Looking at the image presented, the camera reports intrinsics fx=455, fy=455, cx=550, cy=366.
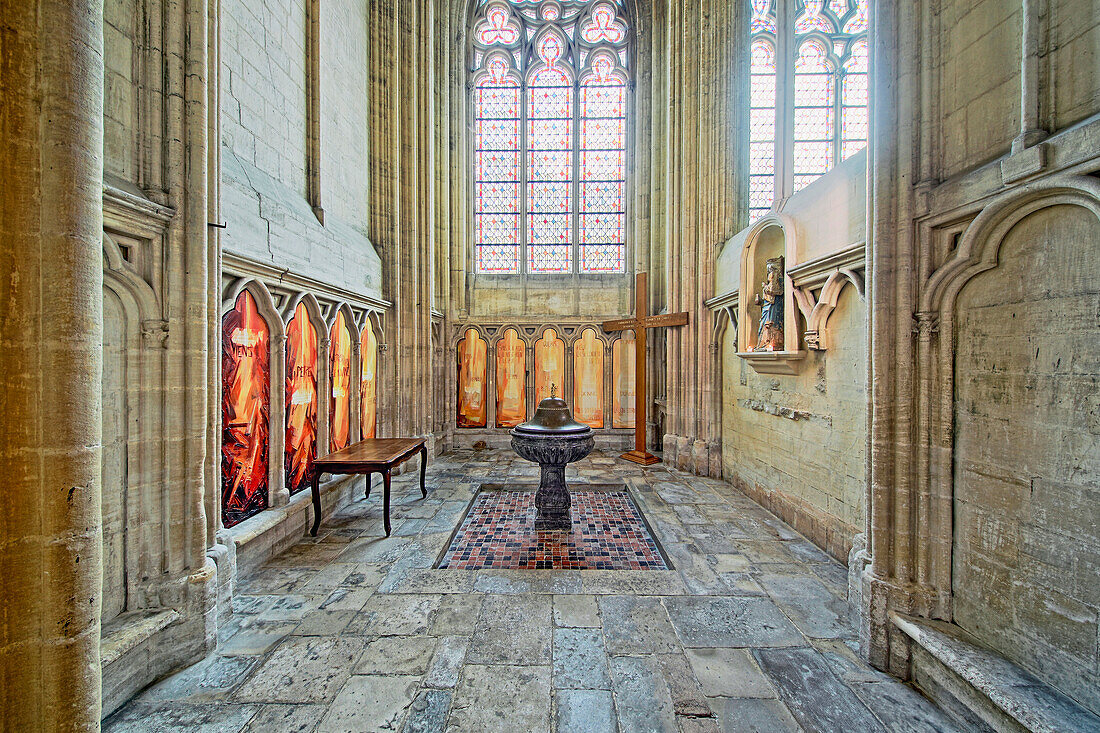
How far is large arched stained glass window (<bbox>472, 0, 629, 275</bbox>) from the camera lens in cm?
1067

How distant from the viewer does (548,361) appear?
34.0ft

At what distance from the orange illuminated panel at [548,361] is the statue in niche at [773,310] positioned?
5358 millimetres

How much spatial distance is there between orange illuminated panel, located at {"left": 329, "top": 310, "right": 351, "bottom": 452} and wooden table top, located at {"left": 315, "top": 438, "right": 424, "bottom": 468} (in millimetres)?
401

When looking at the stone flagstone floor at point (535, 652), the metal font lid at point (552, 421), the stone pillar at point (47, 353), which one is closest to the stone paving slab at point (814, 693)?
the stone flagstone floor at point (535, 652)

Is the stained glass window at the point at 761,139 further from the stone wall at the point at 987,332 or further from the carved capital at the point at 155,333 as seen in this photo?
the carved capital at the point at 155,333

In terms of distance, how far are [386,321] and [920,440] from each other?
699 cm

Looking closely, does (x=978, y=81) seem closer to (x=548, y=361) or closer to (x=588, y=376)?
(x=588, y=376)

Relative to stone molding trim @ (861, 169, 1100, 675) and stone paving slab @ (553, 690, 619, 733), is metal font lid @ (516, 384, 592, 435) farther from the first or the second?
stone molding trim @ (861, 169, 1100, 675)

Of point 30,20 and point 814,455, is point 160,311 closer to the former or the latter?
point 30,20

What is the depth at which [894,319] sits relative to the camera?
283cm

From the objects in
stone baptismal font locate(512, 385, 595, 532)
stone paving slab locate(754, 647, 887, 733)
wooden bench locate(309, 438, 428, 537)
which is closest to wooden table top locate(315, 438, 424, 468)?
wooden bench locate(309, 438, 428, 537)

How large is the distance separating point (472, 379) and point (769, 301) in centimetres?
662

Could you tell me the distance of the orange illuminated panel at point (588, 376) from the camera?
1033cm

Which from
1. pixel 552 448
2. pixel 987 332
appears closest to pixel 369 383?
pixel 552 448
